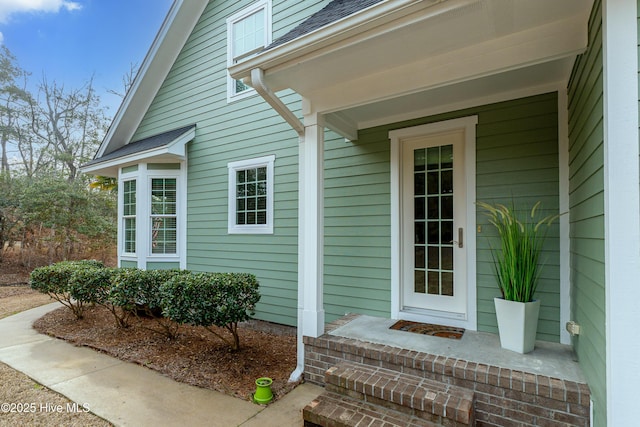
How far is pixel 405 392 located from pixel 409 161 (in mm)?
2416

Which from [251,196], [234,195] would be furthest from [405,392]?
[234,195]

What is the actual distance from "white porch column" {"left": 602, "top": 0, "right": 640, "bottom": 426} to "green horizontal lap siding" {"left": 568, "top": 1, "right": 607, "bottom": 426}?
0.15 metres

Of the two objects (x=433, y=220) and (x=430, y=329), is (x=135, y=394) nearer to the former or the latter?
(x=430, y=329)

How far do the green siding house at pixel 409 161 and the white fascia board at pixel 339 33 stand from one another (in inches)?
0.4

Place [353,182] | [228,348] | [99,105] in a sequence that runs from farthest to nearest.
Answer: [99,105] → [353,182] → [228,348]

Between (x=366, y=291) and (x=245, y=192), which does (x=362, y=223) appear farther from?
(x=245, y=192)

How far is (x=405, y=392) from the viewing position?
2.20 m

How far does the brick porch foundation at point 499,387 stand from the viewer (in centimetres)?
194

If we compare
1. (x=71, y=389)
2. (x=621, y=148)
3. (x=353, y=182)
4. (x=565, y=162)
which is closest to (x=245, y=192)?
(x=353, y=182)

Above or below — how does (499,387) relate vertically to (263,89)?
below

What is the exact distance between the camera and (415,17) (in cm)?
206

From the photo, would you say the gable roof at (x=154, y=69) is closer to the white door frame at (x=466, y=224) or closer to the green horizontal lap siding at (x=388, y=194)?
the green horizontal lap siding at (x=388, y=194)

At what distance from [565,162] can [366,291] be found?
238 centimetres

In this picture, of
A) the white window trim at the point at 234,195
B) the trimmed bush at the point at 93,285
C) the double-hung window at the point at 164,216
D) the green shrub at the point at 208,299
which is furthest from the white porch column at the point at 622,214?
the double-hung window at the point at 164,216
